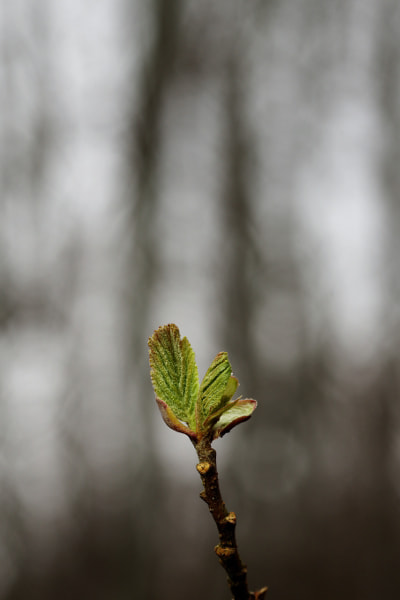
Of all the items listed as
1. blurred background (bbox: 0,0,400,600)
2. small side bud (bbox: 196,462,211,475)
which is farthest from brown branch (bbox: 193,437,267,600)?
blurred background (bbox: 0,0,400,600)

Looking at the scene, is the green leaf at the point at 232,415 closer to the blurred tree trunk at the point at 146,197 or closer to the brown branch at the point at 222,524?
the brown branch at the point at 222,524

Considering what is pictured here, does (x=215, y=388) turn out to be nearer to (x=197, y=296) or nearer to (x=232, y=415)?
(x=232, y=415)

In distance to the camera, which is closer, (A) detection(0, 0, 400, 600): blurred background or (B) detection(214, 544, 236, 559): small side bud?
(B) detection(214, 544, 236, 559): small side bud

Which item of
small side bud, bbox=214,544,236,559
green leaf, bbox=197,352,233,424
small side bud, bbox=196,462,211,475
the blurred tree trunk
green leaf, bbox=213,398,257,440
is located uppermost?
the blurred tree trunk

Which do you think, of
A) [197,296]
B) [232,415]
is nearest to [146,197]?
[197,296]

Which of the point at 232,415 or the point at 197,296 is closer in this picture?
the point at 232,415

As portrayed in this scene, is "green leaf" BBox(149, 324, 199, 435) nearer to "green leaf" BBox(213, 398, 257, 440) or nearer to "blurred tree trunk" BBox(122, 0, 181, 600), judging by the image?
"green leaf" BBox(213, 398, 257, 440)

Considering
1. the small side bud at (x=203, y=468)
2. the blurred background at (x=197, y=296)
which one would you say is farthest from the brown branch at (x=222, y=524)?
the blurred background at (x=197, y=296)

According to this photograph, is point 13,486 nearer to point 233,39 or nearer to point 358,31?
point 233,39
